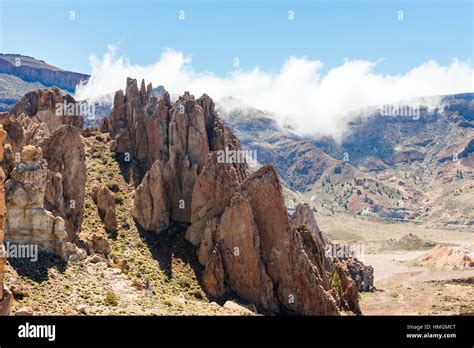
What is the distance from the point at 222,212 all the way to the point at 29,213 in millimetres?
28242

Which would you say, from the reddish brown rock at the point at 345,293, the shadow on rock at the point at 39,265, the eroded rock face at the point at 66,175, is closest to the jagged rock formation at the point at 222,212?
the reddish brown rock at the point at 345,293

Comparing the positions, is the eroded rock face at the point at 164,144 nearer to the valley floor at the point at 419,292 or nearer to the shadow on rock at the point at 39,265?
the shadow on rock at the point at 39,265

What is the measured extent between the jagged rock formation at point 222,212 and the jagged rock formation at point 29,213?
74.0 feet

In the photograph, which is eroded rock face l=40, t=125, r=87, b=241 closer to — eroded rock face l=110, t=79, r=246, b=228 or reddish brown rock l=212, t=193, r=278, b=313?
eroded rock face l=110, t=79, r=246, b=228

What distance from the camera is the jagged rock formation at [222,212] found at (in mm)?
63000

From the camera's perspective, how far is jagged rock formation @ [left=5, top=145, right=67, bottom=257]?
44.6 m

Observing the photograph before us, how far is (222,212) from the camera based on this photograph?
68.1 m

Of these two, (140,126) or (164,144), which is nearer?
(164,144)

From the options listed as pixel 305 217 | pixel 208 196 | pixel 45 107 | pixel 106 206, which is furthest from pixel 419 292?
pixel 45 107

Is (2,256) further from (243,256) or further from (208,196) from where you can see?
(208,196)

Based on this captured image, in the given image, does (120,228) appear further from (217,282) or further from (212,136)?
(212,136)

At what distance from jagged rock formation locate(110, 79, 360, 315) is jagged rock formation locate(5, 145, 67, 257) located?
74.0 feet
